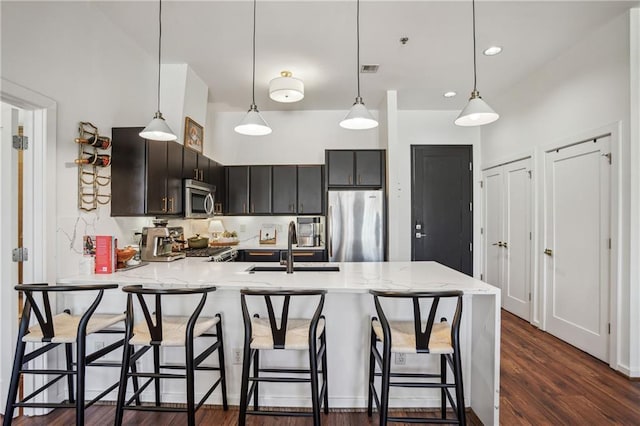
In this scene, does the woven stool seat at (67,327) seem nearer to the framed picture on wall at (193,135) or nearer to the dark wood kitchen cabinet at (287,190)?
the framed picture on wall at (193,135)

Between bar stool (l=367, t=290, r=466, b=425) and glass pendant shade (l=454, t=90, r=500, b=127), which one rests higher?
glass pendant shade (l=454, t=90, r=500, b=127)

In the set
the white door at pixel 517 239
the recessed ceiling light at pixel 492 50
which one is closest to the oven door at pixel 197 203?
the recessed ceiling light at pixel 492 50

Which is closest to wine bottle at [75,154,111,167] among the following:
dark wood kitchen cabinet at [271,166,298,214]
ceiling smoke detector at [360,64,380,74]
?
dark wood kitchen cabinet at [271,166,298,214]

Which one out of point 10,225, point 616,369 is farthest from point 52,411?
point 616,369

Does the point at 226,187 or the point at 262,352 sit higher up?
the point at 226,187

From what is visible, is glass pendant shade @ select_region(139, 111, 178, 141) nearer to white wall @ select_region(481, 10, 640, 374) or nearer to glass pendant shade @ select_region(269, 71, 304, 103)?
glass pendant shade @ select_region(269, 71, 304, 103)

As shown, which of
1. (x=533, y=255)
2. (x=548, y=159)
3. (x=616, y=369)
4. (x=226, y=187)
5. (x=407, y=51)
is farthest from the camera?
(x=226, y=187)

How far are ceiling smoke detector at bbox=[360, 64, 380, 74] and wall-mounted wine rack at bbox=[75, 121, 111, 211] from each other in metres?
2.60

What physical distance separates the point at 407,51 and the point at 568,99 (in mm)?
1727

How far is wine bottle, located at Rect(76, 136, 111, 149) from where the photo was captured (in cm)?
244

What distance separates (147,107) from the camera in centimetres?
333

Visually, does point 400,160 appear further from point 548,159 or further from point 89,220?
point 89,220

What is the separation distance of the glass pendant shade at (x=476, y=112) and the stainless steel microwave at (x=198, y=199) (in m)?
2.72

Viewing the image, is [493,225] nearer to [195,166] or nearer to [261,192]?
[261,192]
